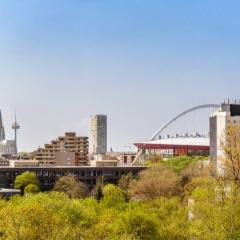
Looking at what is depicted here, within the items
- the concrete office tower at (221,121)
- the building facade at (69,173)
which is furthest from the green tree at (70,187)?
the concrete office tower at (221,121)

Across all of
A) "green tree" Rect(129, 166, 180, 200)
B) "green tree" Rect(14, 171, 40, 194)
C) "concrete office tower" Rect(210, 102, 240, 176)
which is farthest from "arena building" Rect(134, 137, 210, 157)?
"green tree" Rect(14, 171, 40, 194)

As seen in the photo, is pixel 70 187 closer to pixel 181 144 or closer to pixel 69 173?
pixel 69 173

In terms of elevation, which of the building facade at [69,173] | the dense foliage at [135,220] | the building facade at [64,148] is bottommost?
the dense foliage at [135,220]

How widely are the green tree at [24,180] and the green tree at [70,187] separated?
259 centimetres

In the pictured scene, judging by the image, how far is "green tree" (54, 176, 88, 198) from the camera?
63.9m

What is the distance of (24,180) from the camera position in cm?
6738

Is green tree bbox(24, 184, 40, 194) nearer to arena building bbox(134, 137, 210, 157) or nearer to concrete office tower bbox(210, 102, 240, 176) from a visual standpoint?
concrete office tower bbox(210, 102, 240, 176)

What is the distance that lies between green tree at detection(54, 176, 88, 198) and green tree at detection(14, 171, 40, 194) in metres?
2.59

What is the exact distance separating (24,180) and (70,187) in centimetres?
526

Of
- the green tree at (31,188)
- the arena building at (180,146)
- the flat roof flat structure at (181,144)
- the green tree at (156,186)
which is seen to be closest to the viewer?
the green tree at (156,186)

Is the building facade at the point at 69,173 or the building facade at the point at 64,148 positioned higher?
the building facade at the point at 64,148

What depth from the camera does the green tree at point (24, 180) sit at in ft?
219

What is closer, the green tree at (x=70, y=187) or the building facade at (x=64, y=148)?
the green tree at (x=70, y=187)

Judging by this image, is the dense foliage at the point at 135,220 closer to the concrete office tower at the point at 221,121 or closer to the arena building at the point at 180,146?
the concrete office tower at the point at 221,121
